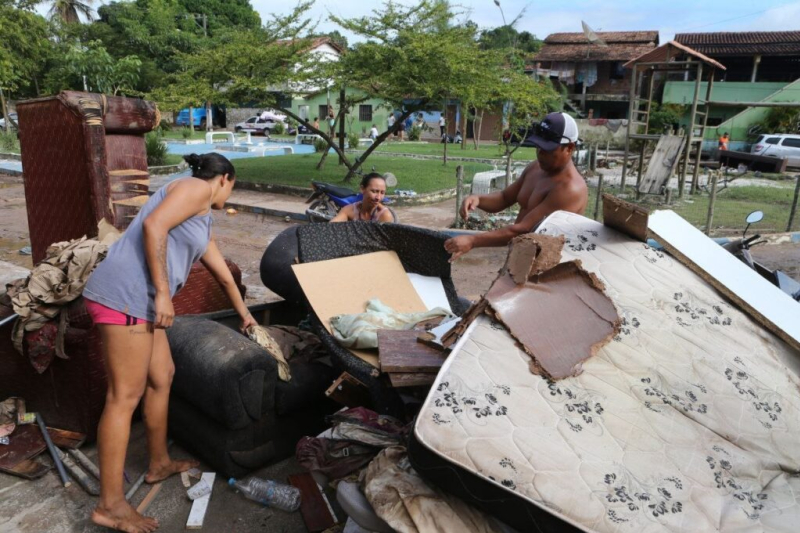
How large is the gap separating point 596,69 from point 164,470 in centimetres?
3539

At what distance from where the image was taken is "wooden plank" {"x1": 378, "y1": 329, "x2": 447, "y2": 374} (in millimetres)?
2465

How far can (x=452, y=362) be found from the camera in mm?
2104

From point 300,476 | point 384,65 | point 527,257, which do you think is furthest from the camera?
point 384,65

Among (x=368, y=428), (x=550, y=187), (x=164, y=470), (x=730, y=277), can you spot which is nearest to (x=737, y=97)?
(x=550, y=187)

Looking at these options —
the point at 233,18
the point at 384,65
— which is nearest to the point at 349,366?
the point at 384,65

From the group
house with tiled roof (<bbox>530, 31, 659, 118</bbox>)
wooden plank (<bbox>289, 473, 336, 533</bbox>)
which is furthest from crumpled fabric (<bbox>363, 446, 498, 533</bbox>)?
house with tiled roof (<bbox>530, 31, 659, 118</bbox>)

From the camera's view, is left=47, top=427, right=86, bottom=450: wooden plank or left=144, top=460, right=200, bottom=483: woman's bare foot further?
left=47, top=427, right=86, bottom=450: wooden plank

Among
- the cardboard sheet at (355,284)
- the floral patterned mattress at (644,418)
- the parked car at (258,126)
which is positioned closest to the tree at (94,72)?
the parked car at (258,126)

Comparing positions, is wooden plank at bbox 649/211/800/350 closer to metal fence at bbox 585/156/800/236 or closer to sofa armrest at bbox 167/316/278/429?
sofa armrest at bbox 167/316/278/429

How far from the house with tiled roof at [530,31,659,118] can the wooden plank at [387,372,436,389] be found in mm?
32507

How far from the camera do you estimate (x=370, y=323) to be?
10.3 feet

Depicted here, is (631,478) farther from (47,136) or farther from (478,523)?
(47,136)

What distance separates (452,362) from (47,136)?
3337 millimetres

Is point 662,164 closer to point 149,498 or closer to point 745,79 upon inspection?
point 149,498
